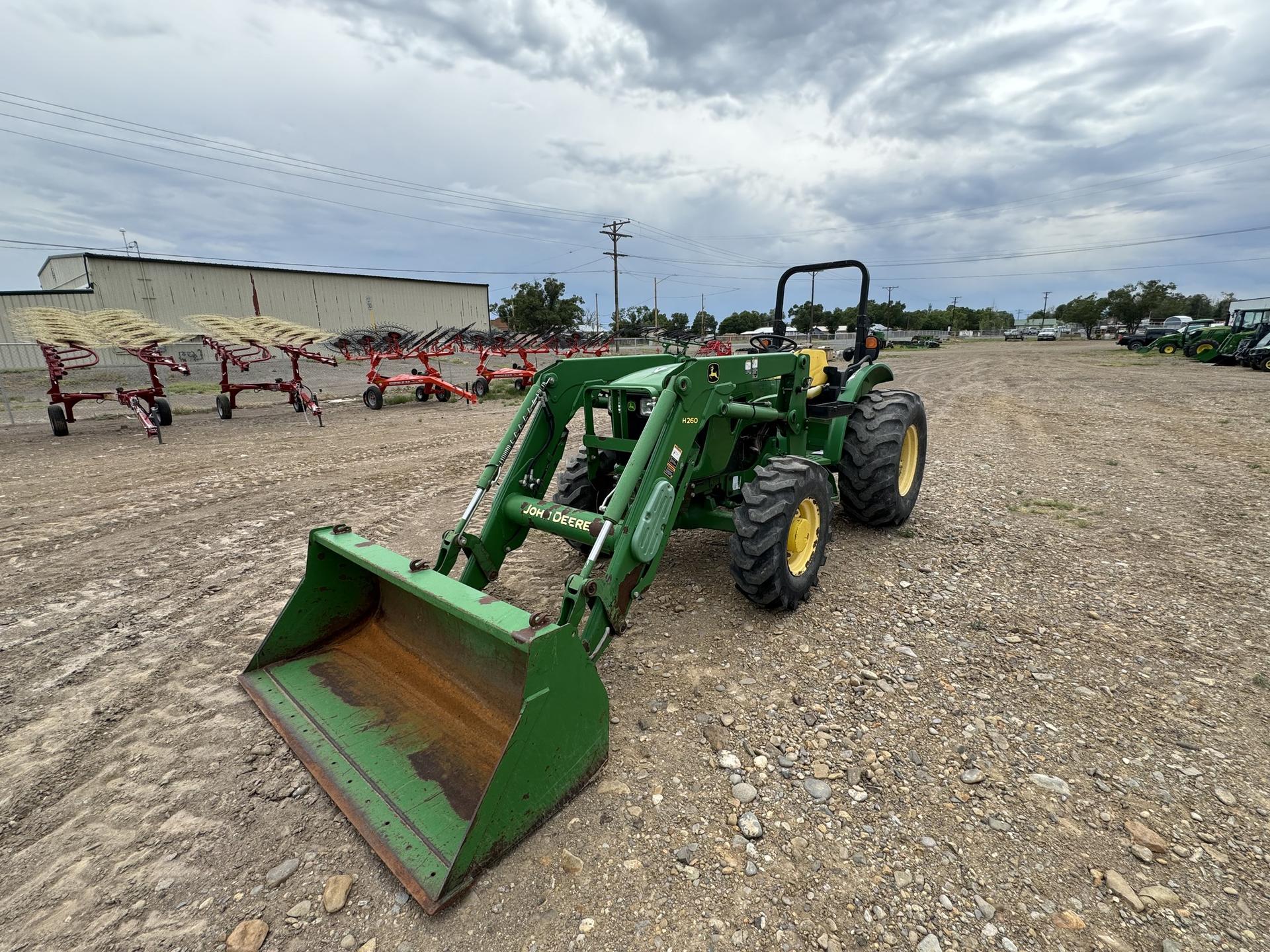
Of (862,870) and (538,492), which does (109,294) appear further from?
(862,870)

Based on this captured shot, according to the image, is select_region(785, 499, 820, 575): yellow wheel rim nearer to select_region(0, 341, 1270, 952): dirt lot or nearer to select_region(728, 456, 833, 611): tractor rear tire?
select_region(728, 456, 833, 611): tractor rear tire

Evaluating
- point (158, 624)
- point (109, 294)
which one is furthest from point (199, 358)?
point (158, 624)

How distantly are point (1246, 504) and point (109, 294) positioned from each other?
43.3 m

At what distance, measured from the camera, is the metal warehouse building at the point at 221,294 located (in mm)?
30219

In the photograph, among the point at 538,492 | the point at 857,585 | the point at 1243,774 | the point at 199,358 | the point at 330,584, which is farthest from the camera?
the point at 199,358

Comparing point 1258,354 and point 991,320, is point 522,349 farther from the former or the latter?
Result: point 991,320

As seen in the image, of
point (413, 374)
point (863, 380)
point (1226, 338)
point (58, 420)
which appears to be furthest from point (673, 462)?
point (1226, 338)

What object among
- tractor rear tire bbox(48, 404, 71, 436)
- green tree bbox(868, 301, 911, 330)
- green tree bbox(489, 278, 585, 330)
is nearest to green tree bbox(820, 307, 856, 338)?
green tree bbox(868, 301, 911, 330)

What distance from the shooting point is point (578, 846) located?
2.20 m

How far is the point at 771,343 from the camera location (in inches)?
202

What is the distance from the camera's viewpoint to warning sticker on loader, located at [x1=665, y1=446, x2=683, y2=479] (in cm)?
309

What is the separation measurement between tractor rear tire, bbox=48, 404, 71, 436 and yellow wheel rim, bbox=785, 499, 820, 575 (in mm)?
12654

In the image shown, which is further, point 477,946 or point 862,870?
point 862,870

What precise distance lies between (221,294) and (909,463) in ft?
136
